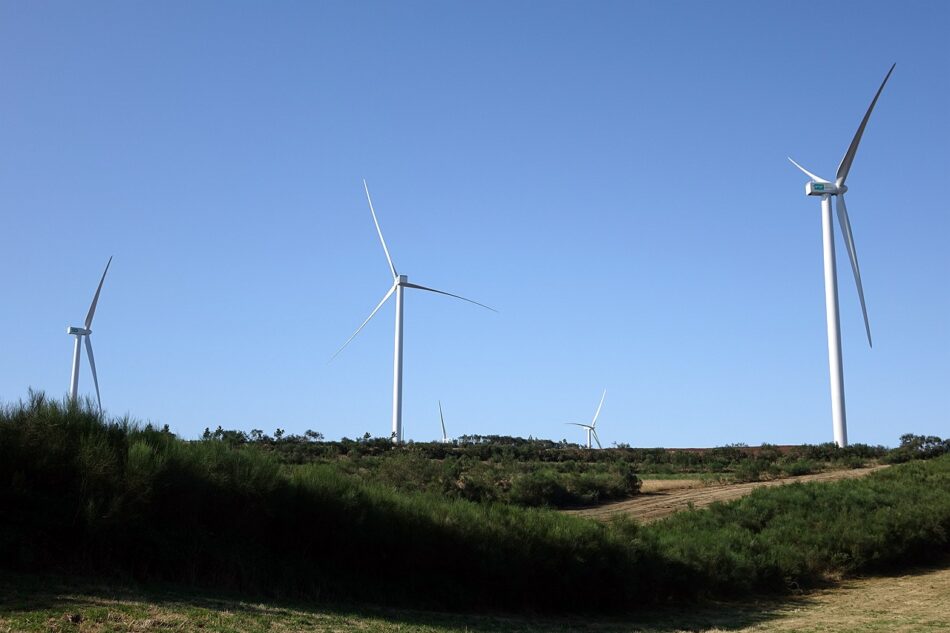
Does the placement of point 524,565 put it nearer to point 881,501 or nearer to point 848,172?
point 881,501

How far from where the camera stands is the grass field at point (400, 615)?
47.7ft

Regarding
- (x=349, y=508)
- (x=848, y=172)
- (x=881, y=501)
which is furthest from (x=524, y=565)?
(x=848, y=172)

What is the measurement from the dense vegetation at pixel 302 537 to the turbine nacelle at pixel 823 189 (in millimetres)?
39435

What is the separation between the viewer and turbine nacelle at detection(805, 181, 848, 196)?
6384 cm

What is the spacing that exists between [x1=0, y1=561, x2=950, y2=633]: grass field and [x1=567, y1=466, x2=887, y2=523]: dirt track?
1106cm

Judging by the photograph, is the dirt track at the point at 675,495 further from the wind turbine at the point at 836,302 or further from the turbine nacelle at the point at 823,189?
the turbine nacelle at the point at 823,189

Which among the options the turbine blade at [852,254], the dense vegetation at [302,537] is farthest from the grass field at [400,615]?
the turbine blade at [852,254]

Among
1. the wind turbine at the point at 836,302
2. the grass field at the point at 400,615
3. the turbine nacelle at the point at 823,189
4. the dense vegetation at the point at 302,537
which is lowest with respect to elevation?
the grass field at the point at 400,615

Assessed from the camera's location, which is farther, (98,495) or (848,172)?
(848,172)

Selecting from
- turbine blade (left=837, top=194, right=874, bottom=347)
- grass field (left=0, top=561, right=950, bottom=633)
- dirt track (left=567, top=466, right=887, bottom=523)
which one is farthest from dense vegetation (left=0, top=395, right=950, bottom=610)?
turbine blade (left=837, top=194, right=874, bottom=347)

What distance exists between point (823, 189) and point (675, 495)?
95.0 ft

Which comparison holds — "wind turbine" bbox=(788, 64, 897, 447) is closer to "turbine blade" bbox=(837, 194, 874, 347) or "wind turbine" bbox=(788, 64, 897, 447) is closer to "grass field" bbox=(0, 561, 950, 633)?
"turbine blade" bbox=(837, 194, 874, 347)

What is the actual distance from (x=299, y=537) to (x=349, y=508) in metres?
1.33

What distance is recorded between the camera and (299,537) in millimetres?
21406
